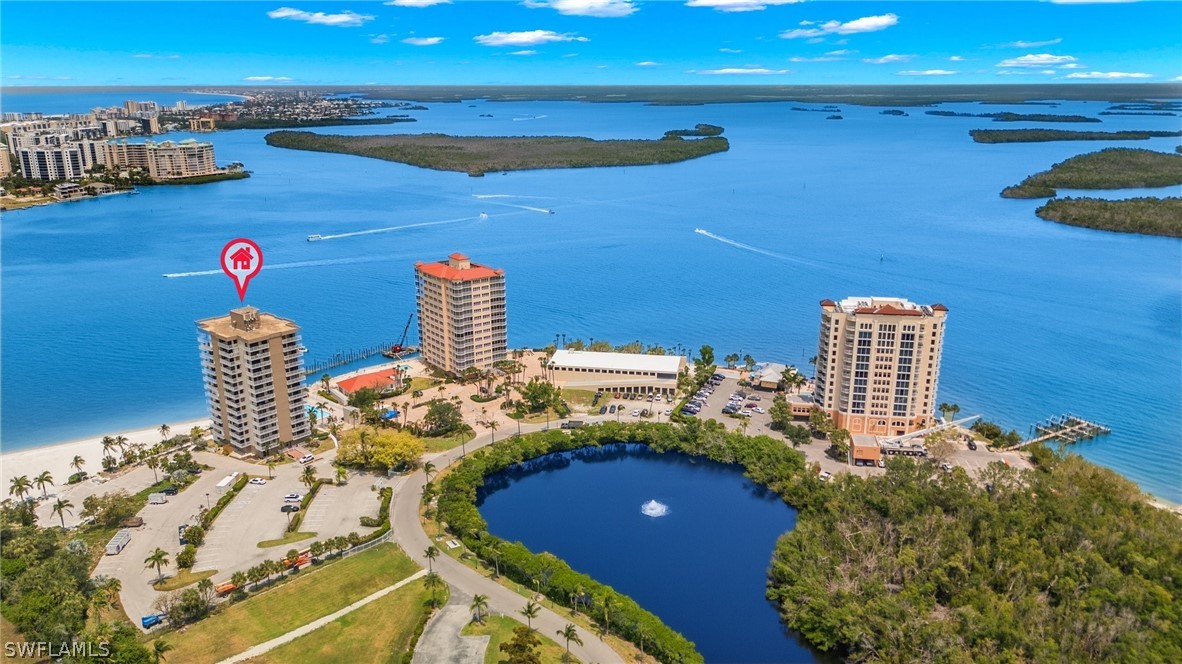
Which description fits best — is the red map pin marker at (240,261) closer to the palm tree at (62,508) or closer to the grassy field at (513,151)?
the palm tree at (62,508)

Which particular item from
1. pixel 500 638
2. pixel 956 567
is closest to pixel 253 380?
pixel 500 638

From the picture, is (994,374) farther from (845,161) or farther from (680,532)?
(845,161)

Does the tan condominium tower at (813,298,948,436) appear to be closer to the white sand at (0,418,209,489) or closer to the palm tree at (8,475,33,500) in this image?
the white sand at (0,418,209,489)

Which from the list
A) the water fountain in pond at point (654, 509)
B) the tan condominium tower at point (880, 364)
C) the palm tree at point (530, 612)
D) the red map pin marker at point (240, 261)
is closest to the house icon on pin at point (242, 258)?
the red map pin marker at point (240, 261)

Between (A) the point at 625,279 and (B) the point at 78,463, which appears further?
(A) the point at 625,279

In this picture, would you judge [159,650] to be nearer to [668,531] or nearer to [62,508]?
[62,508]

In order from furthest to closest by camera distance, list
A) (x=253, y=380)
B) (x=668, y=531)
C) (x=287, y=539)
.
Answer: (x=253, y=380) < (x=668, y=531) < (x=287, y=539)

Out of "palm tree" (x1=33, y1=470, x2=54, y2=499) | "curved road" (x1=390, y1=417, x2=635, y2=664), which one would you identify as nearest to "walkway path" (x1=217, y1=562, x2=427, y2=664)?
"curved road" (x1=390, y1=417, x2=635, y2=664)
